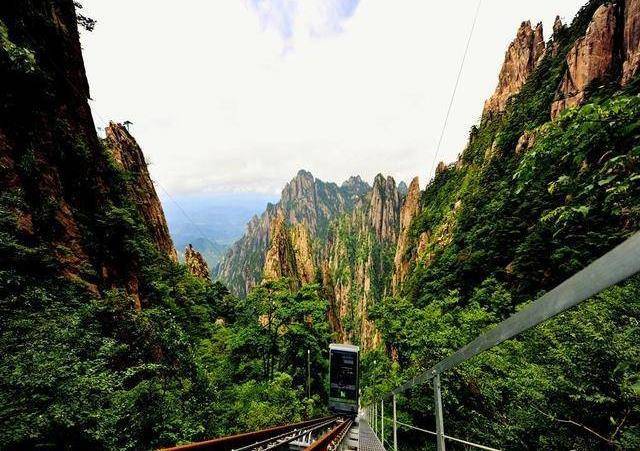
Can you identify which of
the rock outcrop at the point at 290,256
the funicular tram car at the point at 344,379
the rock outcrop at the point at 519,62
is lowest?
the funicular tram car at the point at 344,379

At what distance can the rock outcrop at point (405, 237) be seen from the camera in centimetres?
5691

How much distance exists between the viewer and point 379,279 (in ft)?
321

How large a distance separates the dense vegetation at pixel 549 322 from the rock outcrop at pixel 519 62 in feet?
51.0

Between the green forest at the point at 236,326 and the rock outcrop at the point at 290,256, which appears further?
the rock outcrop at the point at 290,256

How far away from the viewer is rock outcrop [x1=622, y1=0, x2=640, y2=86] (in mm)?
16516

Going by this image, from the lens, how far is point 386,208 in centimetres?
11675

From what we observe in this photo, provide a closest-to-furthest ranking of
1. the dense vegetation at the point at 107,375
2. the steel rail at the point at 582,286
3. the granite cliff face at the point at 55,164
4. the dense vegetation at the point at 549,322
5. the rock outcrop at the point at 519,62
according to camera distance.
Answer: the steel rail at the point at 582,286 → the dense vegetation at the point at 549,322 → the dense vegetation at the point at 107,375 → the granite cliff face at the point at 55,164 → the rock outcrop at the point at 519,62

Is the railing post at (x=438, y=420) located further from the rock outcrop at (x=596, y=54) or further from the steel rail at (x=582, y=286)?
the rock outcrop at (x=596, y=54)

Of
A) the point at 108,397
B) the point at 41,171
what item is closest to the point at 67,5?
the point at 41,171

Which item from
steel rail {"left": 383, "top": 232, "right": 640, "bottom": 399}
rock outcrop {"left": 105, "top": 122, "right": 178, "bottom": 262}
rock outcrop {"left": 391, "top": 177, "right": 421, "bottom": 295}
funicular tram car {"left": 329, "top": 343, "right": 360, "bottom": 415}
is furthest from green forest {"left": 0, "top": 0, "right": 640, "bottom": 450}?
rock outcrop {"left": 391, "top": 177, "right": 421, "bottom": 295}

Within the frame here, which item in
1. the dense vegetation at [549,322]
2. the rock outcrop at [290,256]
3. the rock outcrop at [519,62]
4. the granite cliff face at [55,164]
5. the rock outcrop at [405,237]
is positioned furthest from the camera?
the rock outcrop at [405,237]

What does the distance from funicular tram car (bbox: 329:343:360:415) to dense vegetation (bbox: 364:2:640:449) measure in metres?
1.48

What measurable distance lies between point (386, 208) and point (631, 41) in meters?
99.5

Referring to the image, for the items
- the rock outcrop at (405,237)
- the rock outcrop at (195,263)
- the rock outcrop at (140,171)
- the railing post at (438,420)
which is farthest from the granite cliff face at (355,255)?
the railing post at (438,420)
